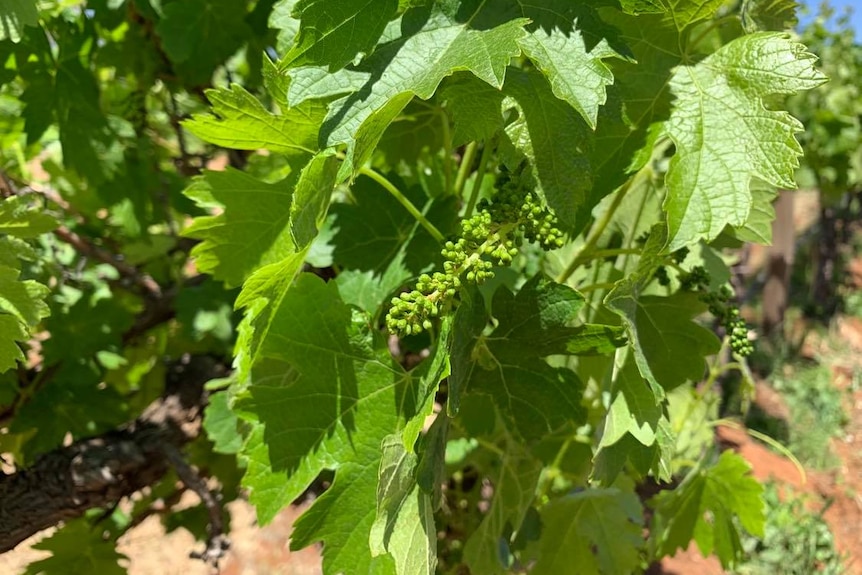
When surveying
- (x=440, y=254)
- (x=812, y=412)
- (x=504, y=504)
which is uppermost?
(x=440, y=254)

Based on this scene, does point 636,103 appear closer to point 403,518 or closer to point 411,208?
point 411,208

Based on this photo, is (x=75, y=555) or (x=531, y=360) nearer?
(x=531, y=360)

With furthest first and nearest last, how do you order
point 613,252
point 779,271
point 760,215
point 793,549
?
point 779,271 < point 793,549 < point 760,215 < point 613,252

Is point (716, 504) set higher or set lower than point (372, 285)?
lower

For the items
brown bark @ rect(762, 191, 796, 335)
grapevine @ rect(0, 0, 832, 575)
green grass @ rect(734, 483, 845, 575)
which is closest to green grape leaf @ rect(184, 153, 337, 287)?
grapevine @ rect(0, 0, 832, 575)

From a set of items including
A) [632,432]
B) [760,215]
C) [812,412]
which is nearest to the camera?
[632,432]

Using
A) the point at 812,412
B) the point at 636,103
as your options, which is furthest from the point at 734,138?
the point at 812,412
